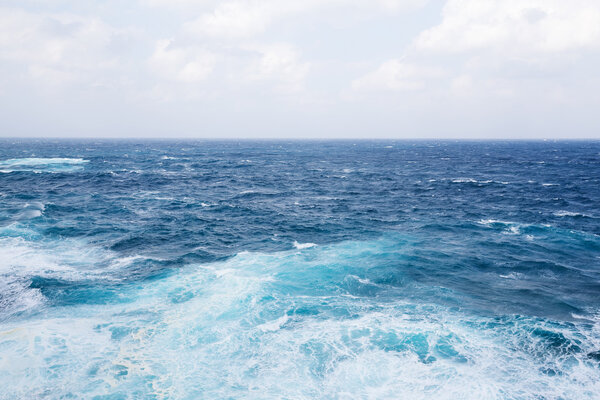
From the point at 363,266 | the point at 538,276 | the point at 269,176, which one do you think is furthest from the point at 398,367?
the point at 269,176

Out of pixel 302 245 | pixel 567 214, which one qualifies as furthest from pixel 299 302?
pixel 567 214

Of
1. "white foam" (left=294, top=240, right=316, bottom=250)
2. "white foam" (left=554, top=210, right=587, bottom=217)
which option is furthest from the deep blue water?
"white foam" (left=554, top=210, right=587, bottom=217)

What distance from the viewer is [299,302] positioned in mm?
27609

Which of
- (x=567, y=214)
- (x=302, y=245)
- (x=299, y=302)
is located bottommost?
(x=299, y=302)

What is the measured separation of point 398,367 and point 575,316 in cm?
1496

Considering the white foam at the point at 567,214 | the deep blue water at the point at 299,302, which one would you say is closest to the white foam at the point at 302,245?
the deep blue water at the point at 299,302

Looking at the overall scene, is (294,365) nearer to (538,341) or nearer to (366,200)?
(538,341)

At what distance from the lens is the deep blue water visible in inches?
762

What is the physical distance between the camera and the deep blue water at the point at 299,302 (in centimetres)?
1936

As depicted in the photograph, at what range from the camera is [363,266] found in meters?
34.6

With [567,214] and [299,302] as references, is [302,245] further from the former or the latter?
[567,214]

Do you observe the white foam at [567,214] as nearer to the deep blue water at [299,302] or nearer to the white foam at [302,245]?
the deep blue water at [299,302]

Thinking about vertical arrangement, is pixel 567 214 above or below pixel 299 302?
above

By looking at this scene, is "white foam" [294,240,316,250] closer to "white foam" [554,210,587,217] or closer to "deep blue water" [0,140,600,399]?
"deep blue water" [0,140,600,399]
